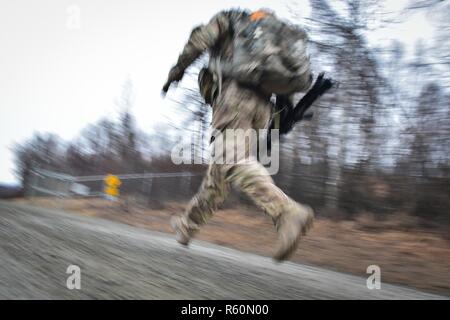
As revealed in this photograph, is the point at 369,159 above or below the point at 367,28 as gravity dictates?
below

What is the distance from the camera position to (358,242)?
8227 millimetres

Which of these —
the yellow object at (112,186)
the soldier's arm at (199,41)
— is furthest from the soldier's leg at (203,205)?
the yellow object at (112,186)

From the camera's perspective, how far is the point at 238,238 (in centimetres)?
878

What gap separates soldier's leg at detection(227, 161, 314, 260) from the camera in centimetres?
212

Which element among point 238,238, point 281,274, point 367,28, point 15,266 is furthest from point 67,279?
point 367,28

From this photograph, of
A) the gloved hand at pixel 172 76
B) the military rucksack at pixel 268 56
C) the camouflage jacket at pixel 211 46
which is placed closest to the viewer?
Result: the military rucksack at pixel 268 56

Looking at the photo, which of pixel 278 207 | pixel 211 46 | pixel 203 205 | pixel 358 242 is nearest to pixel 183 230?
pixel 203 205

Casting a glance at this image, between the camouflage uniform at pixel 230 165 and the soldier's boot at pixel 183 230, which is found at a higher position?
the camouflage uniform at pixel 230 165

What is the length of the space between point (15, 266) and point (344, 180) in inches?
380

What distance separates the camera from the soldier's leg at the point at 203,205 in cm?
272

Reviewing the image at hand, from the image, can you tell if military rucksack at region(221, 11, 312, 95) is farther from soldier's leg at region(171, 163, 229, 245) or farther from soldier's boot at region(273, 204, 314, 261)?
soldier's boot at region(273, 204, 314, 261)

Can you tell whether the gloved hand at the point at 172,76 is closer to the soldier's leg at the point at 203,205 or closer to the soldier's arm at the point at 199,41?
the soldier's arm at the point at 199,41

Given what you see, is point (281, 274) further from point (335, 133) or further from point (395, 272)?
point (335, 133)

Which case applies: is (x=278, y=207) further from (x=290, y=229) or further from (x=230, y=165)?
(x=230, y=165)
